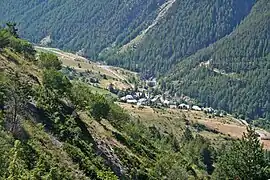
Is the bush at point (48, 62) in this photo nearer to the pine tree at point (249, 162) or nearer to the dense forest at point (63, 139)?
the dense forest at point (63, 139)

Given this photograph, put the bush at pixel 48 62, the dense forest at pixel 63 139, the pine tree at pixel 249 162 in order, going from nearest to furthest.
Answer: the dense forest at pixel 63 139, the pine tree at pixel 249 162, the bush at pixel 48 62

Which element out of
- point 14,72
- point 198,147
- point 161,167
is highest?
point 14,72

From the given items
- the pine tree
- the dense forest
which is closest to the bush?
the dense forest

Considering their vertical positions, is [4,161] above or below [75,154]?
above

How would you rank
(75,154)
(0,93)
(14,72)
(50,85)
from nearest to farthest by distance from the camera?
(0,93)
(75,154)
(14,72)
(50,85)

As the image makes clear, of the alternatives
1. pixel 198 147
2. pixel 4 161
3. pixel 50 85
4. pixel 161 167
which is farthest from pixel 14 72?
pixel 198 147

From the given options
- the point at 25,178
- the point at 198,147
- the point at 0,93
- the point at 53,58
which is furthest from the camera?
the point at 198,147

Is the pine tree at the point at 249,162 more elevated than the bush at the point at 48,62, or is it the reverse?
the bush at the point at 48,62

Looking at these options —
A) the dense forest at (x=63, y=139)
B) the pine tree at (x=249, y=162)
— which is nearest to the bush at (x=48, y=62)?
the dense forest at (x=63, y=139)

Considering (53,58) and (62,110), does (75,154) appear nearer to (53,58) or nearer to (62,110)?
(62,110)
